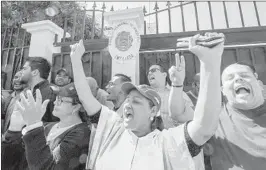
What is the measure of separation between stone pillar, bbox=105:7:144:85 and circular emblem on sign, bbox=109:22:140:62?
8 centimetres

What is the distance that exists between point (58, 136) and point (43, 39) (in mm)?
3113

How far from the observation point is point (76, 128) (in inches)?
74.0

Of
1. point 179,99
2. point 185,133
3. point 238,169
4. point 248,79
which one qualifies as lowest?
point 238,169

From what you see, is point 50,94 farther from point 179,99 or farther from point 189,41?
point 189,41

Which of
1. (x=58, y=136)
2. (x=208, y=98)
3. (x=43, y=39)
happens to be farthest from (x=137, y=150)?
(x=43, y=39)

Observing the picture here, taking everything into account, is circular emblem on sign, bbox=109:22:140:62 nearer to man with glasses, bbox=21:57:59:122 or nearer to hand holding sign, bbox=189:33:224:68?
man with glasses, bbox=21:57:59:122

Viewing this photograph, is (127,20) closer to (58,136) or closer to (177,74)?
(177,74)

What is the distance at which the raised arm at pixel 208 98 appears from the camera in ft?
4.05

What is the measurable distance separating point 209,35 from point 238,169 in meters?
1.04

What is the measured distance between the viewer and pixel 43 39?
14.4 feet

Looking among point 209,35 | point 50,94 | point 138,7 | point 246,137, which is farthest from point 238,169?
point 138,7

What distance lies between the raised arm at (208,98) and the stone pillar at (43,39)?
3.79m

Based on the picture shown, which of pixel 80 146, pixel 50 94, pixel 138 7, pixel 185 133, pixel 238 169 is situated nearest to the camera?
pixel 185 133

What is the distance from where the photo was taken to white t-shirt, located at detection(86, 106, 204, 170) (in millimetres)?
1314
